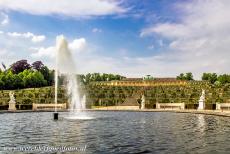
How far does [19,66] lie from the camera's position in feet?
552

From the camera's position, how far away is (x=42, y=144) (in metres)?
21.7

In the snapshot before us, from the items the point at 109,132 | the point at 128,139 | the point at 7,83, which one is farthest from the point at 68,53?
the point at 7,83

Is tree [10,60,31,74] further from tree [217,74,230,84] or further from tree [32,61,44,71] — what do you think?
tree [217,74,230,84]

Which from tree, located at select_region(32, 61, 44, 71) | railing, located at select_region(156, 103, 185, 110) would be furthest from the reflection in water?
tree, located at select_region(32, 61, 44, 71)

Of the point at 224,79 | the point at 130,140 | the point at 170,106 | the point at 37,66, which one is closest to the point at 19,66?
the point at 37,66

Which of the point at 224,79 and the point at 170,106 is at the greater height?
the point at 224,79

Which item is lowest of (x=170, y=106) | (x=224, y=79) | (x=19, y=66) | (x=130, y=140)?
(x=130, y=140)

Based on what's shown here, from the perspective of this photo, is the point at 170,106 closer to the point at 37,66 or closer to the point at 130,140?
the point at 130,140

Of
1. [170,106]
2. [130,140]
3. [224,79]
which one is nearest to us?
[130,140]

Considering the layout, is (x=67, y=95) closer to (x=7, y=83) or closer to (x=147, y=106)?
(x=147, y=106)

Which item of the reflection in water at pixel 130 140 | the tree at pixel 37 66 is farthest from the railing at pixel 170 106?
the tree at pixel 37 66

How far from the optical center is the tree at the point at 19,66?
167m

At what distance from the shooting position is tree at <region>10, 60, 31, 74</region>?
16700 centimetres

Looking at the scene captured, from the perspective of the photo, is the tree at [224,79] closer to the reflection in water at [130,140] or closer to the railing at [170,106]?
the railing at [170,106]
